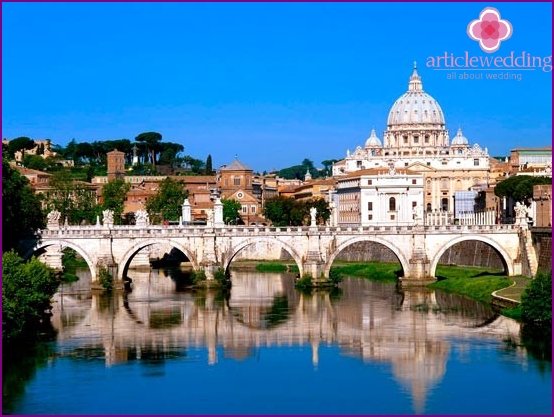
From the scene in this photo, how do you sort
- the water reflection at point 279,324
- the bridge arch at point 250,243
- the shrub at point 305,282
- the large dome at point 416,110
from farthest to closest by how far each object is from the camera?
the large dome at point 416,110, the bridge arch at point 250,243, the shrub at point 305,282, the water reflection at point 279,324

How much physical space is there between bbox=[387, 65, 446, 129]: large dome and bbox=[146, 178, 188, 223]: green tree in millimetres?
41135

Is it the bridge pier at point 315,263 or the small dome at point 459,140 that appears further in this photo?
the small dome at point 459,140

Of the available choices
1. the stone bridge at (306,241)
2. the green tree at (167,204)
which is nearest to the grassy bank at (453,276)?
the stone bridge at (306,241)

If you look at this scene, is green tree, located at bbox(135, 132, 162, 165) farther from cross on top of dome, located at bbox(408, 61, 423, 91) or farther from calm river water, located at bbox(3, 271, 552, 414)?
calm river water, located at bbox(3, 271, 552, 414)

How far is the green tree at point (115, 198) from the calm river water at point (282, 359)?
31416 mm

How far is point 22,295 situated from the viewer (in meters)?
35.3

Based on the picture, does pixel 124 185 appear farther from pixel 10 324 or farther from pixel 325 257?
pixel 10 324

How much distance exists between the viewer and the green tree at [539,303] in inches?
1451

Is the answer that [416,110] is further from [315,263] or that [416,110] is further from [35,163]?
[315,263]

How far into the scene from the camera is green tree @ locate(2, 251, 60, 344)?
1335 inches

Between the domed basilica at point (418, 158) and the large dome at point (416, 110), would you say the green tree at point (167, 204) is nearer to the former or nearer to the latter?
the domed basilica at point (418, 158)

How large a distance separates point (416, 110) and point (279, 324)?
267 ft

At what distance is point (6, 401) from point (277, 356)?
8762 mm

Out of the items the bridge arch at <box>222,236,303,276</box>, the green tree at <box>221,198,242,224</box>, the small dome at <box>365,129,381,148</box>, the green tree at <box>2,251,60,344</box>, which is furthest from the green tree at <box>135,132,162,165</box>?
the green tree at <box>2,251,60,344</box>
